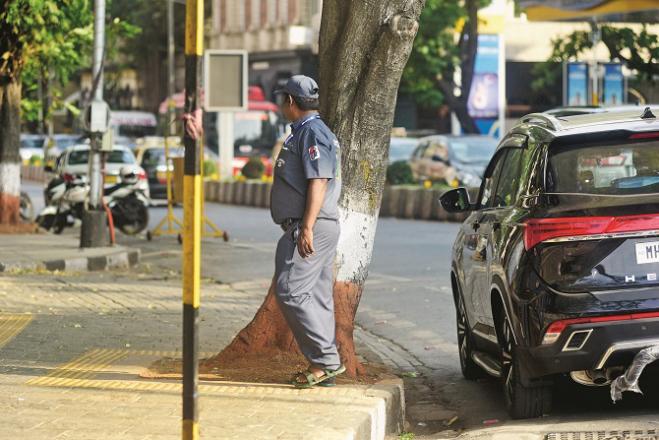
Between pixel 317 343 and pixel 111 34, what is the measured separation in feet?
65.4

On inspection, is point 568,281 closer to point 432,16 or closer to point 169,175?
point 169,175

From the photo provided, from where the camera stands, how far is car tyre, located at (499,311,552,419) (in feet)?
26.9

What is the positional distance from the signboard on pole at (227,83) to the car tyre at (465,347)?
12115mm

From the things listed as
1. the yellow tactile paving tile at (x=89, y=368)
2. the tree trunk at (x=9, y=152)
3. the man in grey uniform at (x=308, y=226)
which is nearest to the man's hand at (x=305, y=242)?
the man in grey uniform at (x=308, y=226)

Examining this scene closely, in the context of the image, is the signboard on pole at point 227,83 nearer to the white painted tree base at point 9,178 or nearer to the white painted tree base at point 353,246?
the white painted tree base at point 9,178

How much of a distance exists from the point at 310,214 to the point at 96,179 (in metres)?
12.9

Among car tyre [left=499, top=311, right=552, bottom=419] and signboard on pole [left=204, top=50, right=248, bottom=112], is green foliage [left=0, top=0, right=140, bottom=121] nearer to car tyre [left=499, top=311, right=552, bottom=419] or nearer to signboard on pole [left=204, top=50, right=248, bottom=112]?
signboard on pole [left=204, top=50, right=248, bottom=112]

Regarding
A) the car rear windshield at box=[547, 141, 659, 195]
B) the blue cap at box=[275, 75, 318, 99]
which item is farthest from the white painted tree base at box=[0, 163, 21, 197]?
the car rear windshield at box=[547, 141, 659, 195]

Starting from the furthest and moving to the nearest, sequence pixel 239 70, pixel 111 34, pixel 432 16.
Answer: pixel 432 16
pixel 111 34
pixel 239 70

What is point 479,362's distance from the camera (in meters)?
9.35

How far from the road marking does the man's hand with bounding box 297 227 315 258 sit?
299cm

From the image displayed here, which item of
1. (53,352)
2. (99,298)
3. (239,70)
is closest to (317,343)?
(53,352)

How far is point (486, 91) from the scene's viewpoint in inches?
1967

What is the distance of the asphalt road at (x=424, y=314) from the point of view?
27.9 ft
